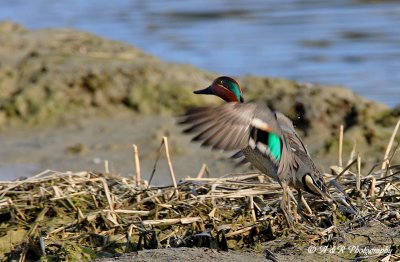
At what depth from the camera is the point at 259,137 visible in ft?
15.7

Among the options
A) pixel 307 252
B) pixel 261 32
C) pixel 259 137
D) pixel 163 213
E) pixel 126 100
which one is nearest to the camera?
pixel 307 252

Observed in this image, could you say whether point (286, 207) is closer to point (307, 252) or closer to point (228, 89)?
point (307, 252)

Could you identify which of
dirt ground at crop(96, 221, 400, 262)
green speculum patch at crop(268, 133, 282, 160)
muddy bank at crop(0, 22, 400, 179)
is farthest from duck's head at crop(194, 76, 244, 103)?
muddy bank at crop(0, 22, 400, 179)

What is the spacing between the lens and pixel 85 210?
5.57 m

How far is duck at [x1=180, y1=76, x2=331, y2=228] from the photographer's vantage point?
4473 mm

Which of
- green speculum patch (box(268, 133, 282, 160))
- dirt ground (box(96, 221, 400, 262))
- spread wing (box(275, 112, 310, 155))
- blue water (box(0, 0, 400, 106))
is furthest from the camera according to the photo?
blue water (box(0, 0, 400, 106))

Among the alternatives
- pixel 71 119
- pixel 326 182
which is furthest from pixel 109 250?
pixel 71 119

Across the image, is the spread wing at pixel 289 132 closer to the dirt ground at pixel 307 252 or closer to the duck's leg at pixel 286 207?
the duck's leg at pixel 286 207

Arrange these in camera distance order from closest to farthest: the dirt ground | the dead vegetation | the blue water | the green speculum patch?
the dirt ground < the green speculum patch < the dead vegetation < the blue water

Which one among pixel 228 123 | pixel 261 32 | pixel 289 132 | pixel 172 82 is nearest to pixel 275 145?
pixel 289 132

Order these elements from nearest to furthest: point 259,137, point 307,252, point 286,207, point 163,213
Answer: point 307,252 → point 259,137 → point 286,207 → point 163,213

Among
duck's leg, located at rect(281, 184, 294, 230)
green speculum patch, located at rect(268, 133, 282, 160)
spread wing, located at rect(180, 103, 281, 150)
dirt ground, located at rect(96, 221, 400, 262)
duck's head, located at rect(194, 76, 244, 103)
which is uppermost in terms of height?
duck's head, located at rect(194, 76, 244, 103)

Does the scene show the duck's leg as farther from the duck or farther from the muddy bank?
the muddy bank

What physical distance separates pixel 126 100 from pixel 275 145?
189 inches
